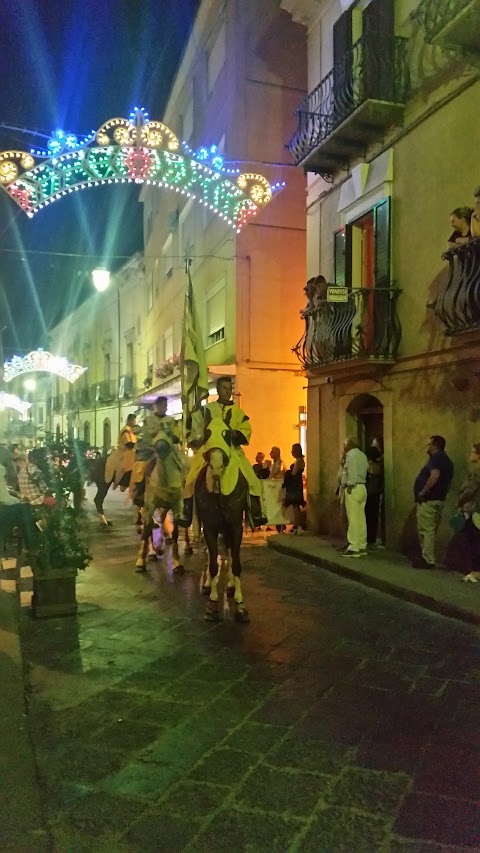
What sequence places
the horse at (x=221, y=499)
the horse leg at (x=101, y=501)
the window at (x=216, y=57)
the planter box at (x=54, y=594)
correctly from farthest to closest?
the window at (x=216, y=57) < the horse leg at (x=101, y=501) < the planter box at (x=54, y=594) < the horse at (x=221, y=499)

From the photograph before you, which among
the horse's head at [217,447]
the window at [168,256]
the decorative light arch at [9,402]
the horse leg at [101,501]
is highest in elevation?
the window at [168,256]

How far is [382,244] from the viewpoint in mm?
10539

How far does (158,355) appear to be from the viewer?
26.2 meters

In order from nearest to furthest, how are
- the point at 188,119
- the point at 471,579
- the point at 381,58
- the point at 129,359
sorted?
the point at 471,579
the point at 381,58
the point at 188,119
the point at 129,359

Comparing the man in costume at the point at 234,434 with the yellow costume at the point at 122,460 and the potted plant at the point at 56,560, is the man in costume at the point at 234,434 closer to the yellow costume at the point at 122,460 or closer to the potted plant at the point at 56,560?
the potted plant at the point at 56,560

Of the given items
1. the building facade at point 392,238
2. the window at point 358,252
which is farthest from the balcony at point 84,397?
the window at point 358,252

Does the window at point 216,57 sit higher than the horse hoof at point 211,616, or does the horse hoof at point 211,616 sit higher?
the window at point 216,57

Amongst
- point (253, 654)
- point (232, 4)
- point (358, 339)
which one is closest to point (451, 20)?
point (358, 339)

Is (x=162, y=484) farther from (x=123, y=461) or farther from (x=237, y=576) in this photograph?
(x=123, y=461)

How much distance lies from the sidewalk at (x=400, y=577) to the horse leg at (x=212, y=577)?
88.7 inches

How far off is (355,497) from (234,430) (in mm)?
3801

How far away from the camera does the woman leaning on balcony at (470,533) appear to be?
7.61 meters

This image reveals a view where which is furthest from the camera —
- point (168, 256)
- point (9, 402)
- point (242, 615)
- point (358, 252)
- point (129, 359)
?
point (9, 402)

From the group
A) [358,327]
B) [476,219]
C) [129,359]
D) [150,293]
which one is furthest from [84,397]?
[476,219]
